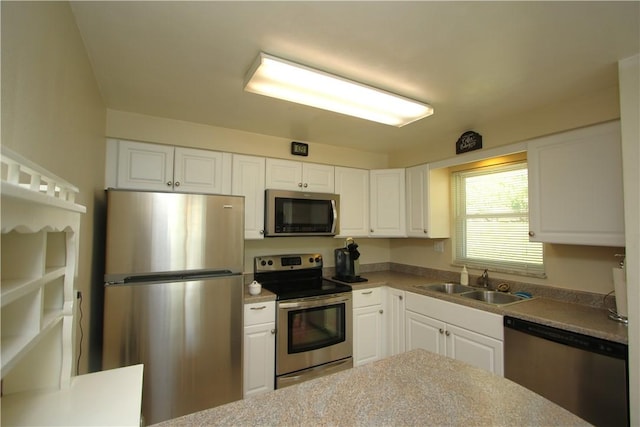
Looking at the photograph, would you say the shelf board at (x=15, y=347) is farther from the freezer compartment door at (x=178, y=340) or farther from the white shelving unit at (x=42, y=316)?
the freezer compartment door at (x=178, y=340)

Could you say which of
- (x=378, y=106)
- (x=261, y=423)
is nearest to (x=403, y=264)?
(x=378, y=106)

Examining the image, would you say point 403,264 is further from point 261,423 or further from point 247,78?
point 261,423

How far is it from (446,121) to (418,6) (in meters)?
1.44

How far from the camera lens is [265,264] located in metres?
2.79

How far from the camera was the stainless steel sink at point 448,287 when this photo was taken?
2.68m

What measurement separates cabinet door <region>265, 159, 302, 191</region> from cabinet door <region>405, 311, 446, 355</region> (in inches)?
64.1

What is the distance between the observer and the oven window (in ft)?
7.77

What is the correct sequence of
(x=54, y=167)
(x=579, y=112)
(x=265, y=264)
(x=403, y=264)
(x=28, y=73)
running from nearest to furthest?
(x=28, y=73) < (x=54, y=167) < (x=579, y=112) < (x=265, y=264) < (x=403, y=264)

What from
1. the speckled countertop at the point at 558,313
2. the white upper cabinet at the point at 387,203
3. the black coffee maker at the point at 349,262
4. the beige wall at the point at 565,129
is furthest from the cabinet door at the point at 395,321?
the beige wall at the point at 565,129

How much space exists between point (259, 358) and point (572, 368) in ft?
6.65

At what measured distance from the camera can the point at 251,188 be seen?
2.59m

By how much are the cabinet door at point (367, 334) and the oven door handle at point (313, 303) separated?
23 cm

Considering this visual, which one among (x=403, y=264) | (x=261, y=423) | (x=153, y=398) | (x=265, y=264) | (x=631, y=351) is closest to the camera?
(x=261, y=423)

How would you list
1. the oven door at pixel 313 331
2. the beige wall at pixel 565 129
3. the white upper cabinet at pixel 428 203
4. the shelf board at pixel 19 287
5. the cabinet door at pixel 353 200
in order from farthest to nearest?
the cabinet door at pixel 353 200 → the white upper cabinet at pixel 428 203 → the oven door at pixel 313 331 → the beige wall at pixel 565 129 → the shelf board at pixel 19 287
